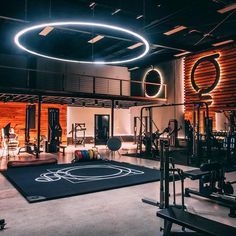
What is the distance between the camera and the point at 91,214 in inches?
138

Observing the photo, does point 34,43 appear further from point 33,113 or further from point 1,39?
point 33,113

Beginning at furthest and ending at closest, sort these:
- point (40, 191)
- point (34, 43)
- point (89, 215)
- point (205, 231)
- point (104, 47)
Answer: point (104, 47)
point (34, 43)
point (40, 191)
point (89, 215)
point (205, 231)

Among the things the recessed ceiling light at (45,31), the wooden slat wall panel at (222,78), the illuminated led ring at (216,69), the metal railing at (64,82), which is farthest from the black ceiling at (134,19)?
the metal railing at (64,82)

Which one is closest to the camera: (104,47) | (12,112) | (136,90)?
(104,47)

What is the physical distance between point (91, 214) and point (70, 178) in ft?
7.47

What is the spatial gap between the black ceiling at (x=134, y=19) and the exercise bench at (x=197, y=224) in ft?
12.9

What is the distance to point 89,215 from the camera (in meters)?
3.46

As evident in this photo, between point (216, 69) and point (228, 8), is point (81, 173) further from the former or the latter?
point (216, 69)

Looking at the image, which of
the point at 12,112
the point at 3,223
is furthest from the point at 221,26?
the point at 12,112

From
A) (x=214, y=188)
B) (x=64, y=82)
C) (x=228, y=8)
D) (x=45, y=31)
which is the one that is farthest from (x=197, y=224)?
(x=64, y=82)

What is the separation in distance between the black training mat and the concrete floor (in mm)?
238

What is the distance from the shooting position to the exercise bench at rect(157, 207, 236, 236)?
2113mm

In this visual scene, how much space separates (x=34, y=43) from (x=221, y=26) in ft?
28.9

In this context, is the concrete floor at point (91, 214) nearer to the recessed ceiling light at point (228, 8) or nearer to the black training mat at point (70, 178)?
the black training mat at point (70, 178)
